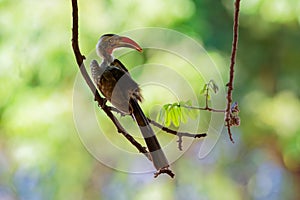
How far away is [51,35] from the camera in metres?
2.03

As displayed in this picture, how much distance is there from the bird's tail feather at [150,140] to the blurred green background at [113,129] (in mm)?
1127

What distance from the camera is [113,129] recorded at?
6.68ft

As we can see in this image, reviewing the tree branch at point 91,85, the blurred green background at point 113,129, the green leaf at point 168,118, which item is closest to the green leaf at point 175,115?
the green leaf at point 168,118

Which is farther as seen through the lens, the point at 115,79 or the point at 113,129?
the point at 113,129

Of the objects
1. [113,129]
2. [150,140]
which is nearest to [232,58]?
[150,140]

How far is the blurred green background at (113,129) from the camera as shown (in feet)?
6.66

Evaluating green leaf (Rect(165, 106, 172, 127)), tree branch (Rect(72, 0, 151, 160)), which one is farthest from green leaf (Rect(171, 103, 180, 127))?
tree branch (Rect(72, 0, 151, 160))

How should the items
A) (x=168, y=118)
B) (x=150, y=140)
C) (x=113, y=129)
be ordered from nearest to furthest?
1. (x=150, y=140)
2. (x=168, y=118)
3. (x=113, y=129)

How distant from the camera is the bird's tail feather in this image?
2.35 ft

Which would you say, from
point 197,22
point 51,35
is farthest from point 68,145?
point 197,22

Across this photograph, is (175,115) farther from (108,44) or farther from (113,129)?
(113,129)

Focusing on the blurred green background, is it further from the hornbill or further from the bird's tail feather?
the bird's tail feather

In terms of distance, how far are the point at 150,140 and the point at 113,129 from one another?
1294 millimetres

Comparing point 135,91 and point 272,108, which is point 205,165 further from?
point 135,91
